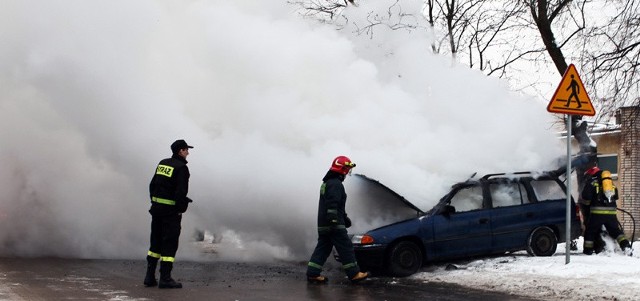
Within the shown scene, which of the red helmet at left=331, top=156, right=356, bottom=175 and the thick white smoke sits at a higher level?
the thick white smoke

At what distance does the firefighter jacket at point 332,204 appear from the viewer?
9.77 metres

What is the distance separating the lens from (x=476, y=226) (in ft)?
36.2

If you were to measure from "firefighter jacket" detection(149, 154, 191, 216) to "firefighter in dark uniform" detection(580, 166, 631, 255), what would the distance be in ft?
22.2

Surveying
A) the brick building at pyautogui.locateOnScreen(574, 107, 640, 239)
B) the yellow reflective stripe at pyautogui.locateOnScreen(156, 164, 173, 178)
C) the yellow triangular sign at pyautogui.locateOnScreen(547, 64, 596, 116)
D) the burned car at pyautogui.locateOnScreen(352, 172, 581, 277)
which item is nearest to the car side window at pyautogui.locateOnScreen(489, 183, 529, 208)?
the burned car at pyautogui.locateOnScreen(352, 172, 581, 277)

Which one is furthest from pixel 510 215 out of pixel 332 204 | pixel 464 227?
pixel 332 204

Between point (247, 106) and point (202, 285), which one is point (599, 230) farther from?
point (202, 285)

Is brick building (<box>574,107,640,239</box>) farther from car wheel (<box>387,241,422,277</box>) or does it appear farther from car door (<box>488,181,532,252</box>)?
car wheel (<box>387,241,422,277</box>)

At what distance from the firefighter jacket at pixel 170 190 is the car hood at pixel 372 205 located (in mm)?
3157

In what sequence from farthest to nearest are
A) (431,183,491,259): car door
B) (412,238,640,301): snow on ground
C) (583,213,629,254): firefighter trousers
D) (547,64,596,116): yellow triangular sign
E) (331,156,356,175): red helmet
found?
(583,213,629,254): firefighter trousers, (431,183,491,259): car door, (547,64,596,116): yellow triangular sign, (331,156,356,175): red helmet, (412,238,640,301): snow on ground

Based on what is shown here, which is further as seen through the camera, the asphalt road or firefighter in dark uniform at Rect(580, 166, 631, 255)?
firefighter in dark uniform at Rect(580, 166, 631, 255)

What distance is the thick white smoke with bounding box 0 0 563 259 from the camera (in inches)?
451

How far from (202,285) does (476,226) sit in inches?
167

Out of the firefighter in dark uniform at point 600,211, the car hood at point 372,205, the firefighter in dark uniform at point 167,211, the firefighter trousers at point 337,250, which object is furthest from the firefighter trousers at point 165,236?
the firefighter in dark uniform at point 600,211

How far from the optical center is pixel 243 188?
11.8 metres
